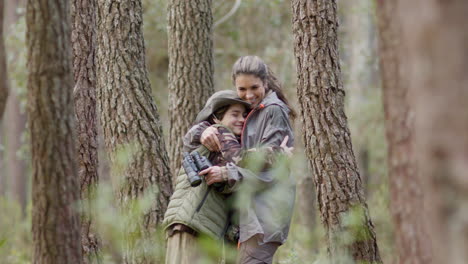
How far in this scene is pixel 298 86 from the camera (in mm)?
6711

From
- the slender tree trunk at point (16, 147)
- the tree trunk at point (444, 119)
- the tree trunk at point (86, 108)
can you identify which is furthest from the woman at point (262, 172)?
the slender tree trunk at point (16, 147)

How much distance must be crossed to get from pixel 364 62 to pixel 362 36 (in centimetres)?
250

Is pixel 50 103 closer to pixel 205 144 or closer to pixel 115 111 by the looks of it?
pixel 205 144

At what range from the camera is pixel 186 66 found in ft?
29.7

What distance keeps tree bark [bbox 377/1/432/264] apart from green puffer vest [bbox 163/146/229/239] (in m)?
2.04

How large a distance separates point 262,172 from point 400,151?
2.20 metres

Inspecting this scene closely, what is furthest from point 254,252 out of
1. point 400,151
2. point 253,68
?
point 400,151

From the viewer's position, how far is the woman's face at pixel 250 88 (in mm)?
6086

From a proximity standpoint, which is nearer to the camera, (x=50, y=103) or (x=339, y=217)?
(x=50, y=103)

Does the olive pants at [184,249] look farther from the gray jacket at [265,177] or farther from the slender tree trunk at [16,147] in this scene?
the slender tree trunk at [16,147]

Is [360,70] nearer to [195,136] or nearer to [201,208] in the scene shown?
[195,136]

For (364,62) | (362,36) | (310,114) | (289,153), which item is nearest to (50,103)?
(289,153)

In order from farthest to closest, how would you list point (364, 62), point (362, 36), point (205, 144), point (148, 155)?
point (362, 36) < point (364, 62) < point (148, 155) < point (205, 144)

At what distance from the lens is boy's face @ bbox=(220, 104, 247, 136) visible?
6.01 metres
